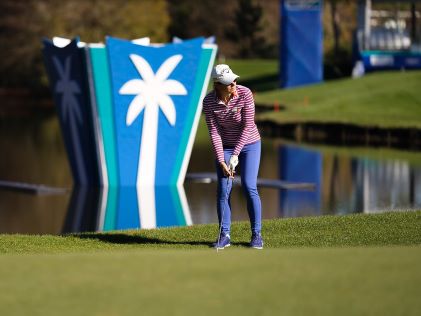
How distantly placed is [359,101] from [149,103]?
2348 centimetres

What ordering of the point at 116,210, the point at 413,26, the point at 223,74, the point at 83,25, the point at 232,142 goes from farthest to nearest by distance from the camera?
the point at 83,25, the point at 413,26, the point at 116,210, the point at 232,142, the point at 223,74

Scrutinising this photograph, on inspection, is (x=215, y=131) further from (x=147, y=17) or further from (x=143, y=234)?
(x=147, y=17)

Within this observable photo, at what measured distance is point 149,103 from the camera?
23938mm

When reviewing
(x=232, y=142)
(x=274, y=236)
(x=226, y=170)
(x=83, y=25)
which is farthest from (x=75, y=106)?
(x=83, y=25)

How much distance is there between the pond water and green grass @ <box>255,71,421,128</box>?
339 centimetres

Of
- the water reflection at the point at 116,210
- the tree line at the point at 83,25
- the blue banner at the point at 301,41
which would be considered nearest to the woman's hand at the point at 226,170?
the water reflection at the point at 116,210

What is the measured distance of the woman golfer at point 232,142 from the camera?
1263 centimetres

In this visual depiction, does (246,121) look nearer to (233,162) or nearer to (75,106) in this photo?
(233,162)

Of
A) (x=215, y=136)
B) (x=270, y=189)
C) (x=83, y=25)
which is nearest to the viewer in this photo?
(x=215, y=136)

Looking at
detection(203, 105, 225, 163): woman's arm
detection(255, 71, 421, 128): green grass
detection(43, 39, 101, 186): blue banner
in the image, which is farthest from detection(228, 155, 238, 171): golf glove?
detection(255, 71, 421, 128): green grass

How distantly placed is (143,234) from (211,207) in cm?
699

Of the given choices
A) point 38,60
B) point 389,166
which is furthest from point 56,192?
point 38,60

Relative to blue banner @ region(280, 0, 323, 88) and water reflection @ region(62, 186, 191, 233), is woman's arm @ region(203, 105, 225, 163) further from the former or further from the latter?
blue banner @ region(280, 0, 323, 88)

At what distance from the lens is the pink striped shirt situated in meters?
12.6
